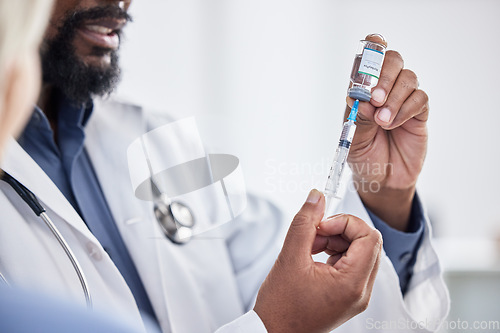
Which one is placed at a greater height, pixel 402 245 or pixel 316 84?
pixel 316 84

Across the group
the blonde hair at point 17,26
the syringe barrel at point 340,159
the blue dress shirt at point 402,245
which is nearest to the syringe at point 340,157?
the syringe barrel at point 340,159

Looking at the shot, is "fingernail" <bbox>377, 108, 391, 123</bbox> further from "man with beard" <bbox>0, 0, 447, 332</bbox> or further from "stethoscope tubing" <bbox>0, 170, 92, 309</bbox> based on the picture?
"stethoscope tubing" <bbox>0, 170, 92, 309</bbox>

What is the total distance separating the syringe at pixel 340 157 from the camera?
715mm

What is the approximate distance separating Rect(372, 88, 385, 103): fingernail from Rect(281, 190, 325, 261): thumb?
16 centimetres

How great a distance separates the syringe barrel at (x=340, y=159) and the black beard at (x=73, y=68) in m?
0.49

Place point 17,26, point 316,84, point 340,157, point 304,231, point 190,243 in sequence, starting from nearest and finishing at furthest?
point 17,26, point 304,231, point 340,157, point 190,243, point 316,84

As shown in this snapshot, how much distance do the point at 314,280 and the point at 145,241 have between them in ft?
1.16

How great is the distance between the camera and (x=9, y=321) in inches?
14.1

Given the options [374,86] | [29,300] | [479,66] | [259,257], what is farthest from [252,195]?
[29,300]

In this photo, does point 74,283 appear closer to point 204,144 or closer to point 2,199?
point 2,199

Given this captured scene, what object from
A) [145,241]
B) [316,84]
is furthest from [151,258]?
[316,84]

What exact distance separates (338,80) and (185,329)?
716 mm

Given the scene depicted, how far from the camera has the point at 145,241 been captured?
877mm

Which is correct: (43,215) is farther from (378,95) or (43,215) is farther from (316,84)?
(316,84)
